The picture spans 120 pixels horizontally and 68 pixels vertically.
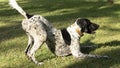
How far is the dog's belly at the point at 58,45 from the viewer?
9.59 metres

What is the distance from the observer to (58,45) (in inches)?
380

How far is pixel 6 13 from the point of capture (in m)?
20.4

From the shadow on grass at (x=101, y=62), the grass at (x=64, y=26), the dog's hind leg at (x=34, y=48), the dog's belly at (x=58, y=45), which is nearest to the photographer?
the shadow on grass at (x=101, y=62)

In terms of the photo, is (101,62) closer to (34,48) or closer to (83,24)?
(83,24)

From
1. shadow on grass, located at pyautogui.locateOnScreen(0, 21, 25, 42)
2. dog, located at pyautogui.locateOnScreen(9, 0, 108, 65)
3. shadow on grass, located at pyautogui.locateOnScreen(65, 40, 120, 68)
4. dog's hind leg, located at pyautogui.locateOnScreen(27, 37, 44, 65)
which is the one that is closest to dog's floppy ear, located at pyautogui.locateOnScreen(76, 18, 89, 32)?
dog, located at pyautogui.locateOnScreen(9, 0, 108, 65)

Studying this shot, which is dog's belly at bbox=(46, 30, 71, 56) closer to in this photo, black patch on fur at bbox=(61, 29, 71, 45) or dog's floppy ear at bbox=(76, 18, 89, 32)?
black patch on fur at bbox=(61, 29, 71, 45)

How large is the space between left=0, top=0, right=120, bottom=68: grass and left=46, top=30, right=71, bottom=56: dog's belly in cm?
16

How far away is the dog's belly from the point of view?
9586 millimetres

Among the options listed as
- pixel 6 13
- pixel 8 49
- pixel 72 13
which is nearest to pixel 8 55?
pixel 8 49


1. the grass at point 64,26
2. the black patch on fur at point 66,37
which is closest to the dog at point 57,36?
the black patch on fur at point 66,37

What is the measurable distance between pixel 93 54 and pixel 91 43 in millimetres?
1562

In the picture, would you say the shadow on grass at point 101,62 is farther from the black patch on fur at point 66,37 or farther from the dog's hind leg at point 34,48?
the dog's hind leg at point 34,48

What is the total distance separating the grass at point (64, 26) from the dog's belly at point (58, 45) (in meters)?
0.16

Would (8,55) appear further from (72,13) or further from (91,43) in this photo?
(72,13)
